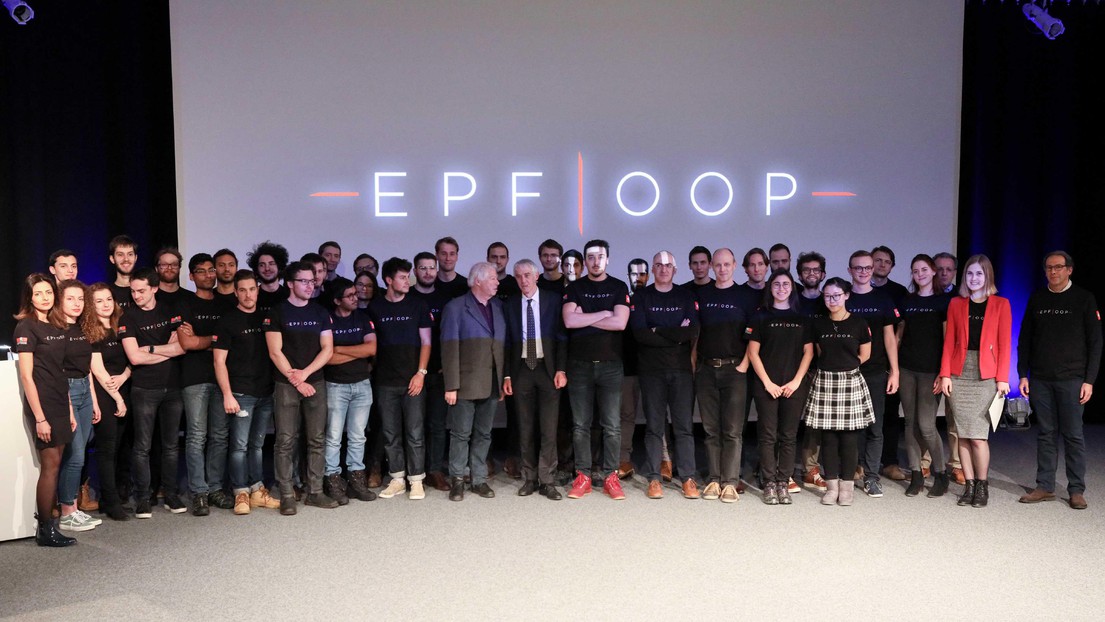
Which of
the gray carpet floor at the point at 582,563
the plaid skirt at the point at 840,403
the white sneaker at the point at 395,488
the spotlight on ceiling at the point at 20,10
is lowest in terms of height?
the gray carpet floor at the point at 582,563

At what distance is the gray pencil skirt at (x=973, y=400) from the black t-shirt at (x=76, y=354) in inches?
195

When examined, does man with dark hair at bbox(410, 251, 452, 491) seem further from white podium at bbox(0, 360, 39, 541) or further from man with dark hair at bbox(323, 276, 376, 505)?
white podium at bbox(0, 360, 39, 541)

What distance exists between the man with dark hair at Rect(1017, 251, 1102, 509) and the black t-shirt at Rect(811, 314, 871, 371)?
3.57 ft

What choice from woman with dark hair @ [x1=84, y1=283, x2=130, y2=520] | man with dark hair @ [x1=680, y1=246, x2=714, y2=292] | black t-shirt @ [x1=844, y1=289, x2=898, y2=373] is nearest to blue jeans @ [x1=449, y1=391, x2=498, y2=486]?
man with dark hair @ [x1=680, y1=246, x2=714, y2=292]

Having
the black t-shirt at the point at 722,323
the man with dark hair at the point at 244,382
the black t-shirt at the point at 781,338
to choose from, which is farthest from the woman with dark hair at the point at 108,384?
the black t-shirt at the point at 781,338

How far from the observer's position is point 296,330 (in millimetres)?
4555

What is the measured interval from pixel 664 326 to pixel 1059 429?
8.17ft

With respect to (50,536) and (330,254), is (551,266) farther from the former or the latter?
(50,536)

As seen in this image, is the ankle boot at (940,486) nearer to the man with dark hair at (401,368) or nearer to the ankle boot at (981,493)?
the ankle boot at (981,493)

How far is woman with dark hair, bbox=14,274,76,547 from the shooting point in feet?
12.9

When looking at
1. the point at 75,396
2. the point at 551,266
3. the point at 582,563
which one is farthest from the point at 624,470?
the point at 75,396

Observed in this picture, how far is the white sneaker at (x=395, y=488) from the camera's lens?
16.1ft

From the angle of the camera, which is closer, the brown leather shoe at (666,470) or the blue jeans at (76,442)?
the blue jeans at (76,442)

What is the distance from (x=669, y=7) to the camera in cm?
658
